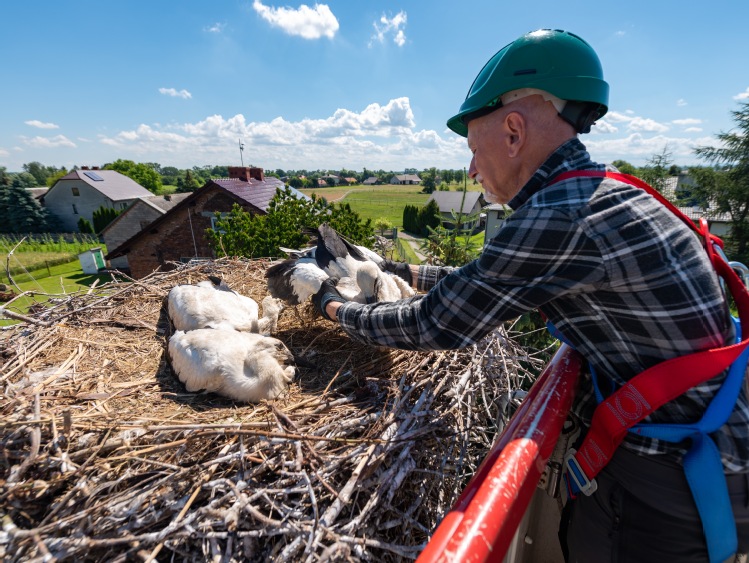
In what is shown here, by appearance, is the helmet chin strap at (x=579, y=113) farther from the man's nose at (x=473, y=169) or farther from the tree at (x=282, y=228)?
the tree at (x=282, y=228)

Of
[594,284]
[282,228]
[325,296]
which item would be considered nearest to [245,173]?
[282,228]

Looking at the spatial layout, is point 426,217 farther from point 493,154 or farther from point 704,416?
point 704,416

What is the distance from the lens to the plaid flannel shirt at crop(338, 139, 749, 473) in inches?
46.2

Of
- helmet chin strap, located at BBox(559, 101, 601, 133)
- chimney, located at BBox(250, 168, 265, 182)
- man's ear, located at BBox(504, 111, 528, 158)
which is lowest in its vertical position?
chimney, located at BBox(250, 168, 265, 182)

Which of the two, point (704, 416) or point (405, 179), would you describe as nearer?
point (704, 416)

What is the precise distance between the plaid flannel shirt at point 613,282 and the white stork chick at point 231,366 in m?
1.71

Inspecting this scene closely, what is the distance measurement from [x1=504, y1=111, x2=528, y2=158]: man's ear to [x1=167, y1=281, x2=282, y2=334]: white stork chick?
8.90ft

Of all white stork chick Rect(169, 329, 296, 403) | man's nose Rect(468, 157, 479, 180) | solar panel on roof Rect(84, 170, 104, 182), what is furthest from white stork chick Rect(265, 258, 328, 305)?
solar panel on roof Rect(84, 170, 104, 182)

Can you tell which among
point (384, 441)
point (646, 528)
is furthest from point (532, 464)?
point (384, 441)

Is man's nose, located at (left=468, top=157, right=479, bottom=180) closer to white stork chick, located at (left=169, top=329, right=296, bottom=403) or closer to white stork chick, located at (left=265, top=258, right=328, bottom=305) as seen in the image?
white stork chick, located at (left=265, top=258, right=328, bottom=305)

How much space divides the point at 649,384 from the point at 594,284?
1.23 feet

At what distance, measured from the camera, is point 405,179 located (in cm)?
13188

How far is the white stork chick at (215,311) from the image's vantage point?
10.6 ft

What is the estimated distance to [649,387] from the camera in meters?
1.21
